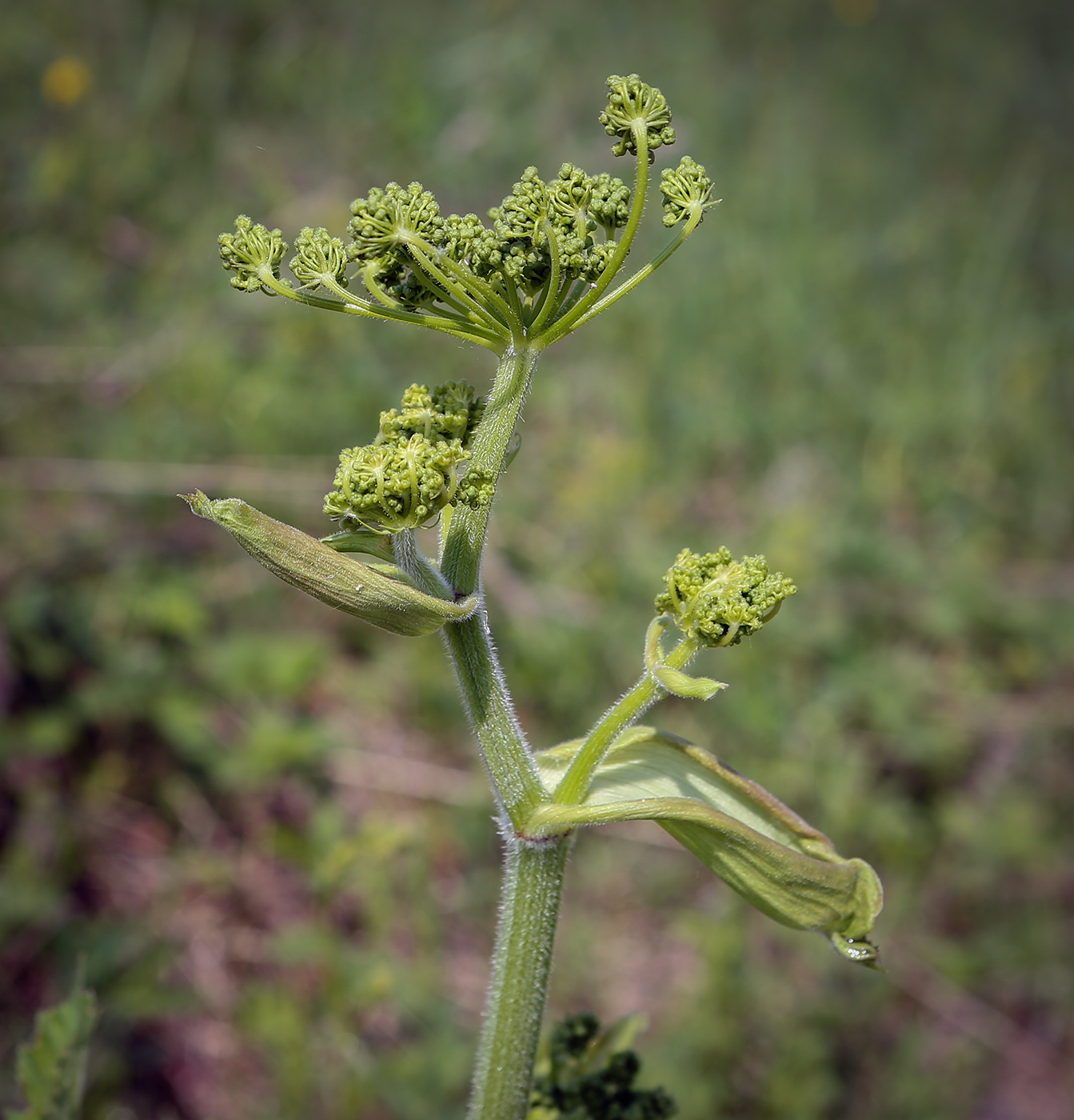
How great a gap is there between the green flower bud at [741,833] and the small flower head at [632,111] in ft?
3.38

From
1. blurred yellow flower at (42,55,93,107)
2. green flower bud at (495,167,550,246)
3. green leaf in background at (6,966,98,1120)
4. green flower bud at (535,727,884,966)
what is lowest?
green leaf in background at (6,966,98,1120)

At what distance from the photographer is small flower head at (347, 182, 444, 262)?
1.49 metres

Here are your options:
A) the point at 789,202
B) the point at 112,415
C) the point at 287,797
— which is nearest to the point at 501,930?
the point at 287,797

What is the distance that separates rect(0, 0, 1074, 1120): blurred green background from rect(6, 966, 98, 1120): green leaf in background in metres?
1.64

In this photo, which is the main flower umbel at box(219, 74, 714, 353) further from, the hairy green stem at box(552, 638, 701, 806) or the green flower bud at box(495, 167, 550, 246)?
the hairy green stem at box(552, 638, 701, 806)

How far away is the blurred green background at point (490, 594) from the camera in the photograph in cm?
412

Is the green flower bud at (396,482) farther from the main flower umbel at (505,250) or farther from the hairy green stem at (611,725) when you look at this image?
the hairy green stem at (611,725)

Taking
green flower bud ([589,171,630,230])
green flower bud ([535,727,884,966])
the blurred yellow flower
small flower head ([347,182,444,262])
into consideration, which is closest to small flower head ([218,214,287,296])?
small flower head ([347,182,444,262])

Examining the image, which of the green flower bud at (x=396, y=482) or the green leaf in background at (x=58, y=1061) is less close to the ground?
the green flower bud at (x=396, y=482)

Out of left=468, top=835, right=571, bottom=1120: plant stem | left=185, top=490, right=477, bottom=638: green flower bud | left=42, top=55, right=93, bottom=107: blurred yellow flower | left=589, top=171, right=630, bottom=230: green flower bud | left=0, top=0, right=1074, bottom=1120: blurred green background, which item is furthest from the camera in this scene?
left=42, top=55, right=93, bottom=107: blurred yellow flower

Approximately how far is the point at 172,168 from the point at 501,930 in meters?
6.90

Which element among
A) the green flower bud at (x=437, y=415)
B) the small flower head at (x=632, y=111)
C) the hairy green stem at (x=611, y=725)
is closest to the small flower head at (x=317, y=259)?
the green flower bud at (x=437, y=415)

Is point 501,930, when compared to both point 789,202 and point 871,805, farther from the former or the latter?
point 789,202

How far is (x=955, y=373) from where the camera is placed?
6656 mm
